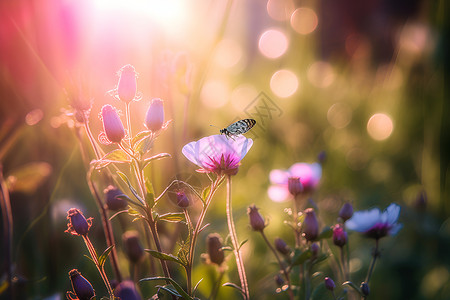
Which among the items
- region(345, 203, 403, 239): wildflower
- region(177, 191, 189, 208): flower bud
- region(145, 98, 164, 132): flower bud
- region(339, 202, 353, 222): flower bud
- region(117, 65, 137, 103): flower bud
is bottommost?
region(345, 203, 403, 239): wildflower

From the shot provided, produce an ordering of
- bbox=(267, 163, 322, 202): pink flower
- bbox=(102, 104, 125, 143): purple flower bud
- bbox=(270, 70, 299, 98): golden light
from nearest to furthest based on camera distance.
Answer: bbox=(102, 104, 125, 143): purple flower bud → bbox=(267, 163, 322, 202): pink flower → bbox=(270, 70, 299, 98): golden light

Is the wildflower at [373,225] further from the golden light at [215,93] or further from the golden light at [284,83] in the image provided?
the golden light at [215,93]

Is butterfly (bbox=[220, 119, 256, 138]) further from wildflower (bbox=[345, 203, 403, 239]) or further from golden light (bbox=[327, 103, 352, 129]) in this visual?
golden light (bbox=[327, 103, 352, 129])

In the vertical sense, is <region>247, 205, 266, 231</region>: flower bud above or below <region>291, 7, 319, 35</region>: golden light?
below

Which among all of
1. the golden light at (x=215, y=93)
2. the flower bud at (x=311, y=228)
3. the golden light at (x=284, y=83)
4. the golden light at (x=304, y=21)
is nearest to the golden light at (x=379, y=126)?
the golden light at (x=284, y=83)

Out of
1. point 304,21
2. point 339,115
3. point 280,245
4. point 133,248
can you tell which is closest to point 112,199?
point 133,248

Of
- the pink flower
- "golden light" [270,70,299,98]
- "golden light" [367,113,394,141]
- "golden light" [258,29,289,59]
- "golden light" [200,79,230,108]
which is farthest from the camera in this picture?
"golden light" [258,29,289,59]

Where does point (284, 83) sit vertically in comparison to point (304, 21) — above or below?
below

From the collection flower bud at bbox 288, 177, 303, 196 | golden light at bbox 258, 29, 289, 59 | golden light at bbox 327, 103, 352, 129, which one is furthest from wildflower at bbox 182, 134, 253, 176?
golden light at bbox 258, 29, 289, 59

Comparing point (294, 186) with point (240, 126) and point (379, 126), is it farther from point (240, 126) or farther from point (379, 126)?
point (379, 126)
